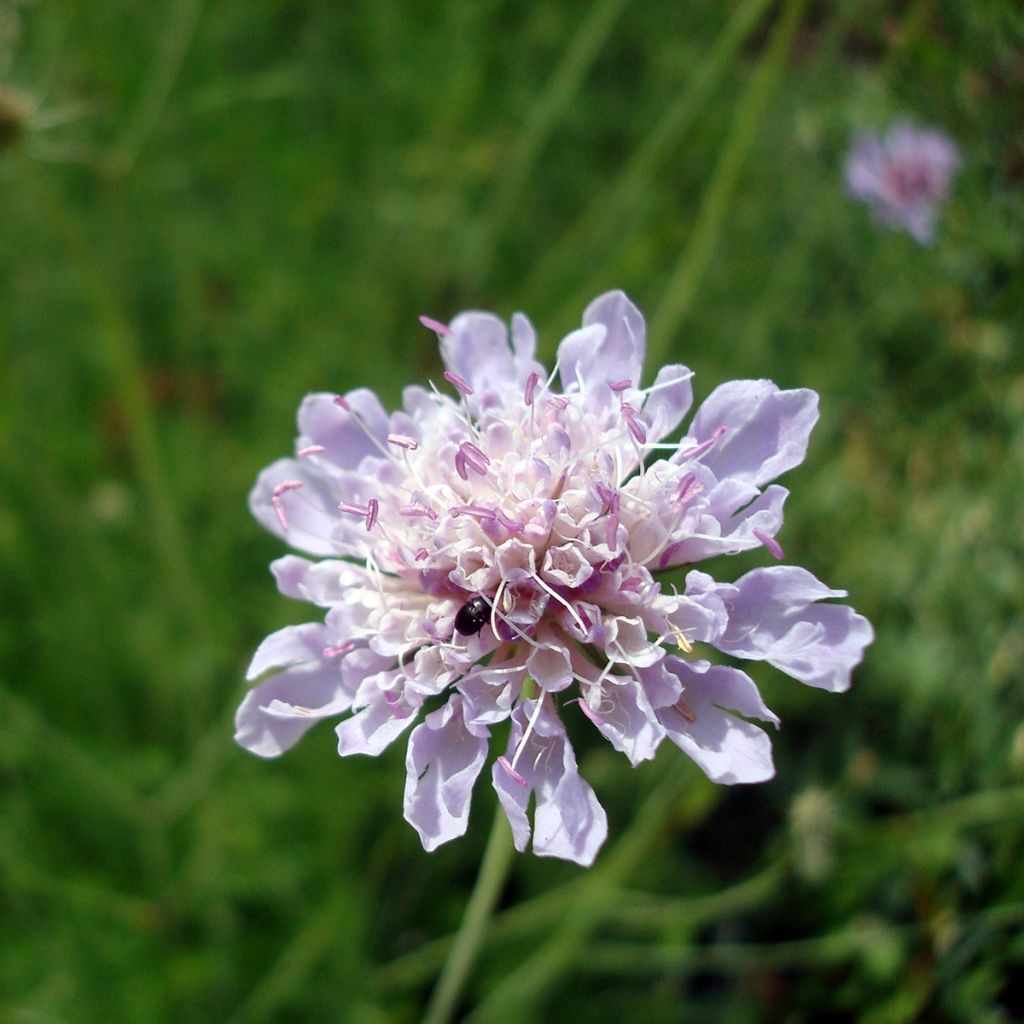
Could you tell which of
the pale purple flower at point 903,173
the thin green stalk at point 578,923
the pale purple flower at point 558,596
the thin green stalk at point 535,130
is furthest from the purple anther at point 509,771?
the pale purple flower at point 903,173

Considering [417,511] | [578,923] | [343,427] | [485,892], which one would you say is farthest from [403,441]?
[578,923]

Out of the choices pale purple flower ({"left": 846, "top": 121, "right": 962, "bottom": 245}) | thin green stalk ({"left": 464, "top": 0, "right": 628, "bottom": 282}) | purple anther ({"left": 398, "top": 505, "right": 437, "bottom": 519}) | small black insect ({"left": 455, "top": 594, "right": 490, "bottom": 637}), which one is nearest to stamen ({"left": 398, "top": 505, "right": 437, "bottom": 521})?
purple anther ({"left": 398, "top": 505, "right": 437, "bottom": 519})

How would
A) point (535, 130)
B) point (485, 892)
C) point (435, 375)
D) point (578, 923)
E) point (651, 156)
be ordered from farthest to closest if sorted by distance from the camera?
point (435, 375) < point (535, 130) < point (578, 923) < point (651, 156) < point (485, 892)

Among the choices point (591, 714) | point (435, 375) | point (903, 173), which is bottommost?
point (591, 714)

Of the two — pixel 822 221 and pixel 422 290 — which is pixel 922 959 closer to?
pixel 822 221

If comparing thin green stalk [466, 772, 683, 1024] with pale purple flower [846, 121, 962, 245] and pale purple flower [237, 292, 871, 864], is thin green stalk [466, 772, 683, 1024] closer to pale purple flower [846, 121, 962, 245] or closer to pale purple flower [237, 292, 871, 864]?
pale purple flower [237, 292, 871, 864]

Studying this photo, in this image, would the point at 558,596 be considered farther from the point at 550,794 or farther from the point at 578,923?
the point at 578,923
